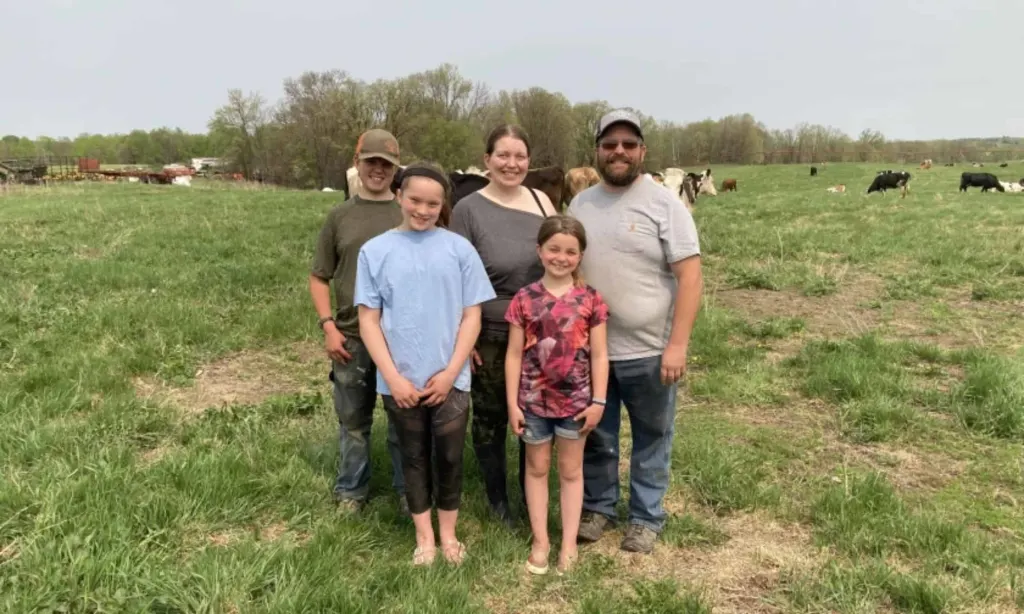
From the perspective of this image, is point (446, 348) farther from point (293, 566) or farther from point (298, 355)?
point (298, 355)

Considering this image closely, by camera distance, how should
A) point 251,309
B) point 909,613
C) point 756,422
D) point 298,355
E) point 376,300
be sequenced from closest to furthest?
point 909,613, point 376,300, point 756,422, point 298,355, point 251,309

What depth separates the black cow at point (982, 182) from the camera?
27.7 m

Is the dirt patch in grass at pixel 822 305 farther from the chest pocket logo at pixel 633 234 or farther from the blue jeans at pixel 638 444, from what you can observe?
the chest pocket logo at pixel 633 234

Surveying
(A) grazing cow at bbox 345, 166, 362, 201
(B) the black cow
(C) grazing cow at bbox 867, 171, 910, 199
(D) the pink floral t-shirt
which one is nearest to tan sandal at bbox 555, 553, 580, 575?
(D) the pink floral t-shirt

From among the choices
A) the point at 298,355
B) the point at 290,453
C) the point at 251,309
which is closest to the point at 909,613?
the point at 290,453

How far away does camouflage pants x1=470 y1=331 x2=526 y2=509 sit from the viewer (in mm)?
3072

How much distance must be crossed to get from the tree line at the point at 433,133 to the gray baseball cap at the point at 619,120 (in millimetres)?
35883

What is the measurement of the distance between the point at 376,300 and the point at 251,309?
16.6ft

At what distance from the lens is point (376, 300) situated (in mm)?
2812

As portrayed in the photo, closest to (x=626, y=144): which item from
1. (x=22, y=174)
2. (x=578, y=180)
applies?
(x=578, y=180)

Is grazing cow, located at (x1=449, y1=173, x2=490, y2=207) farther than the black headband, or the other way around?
grazing cow, located at (x1=449, y1=173, x2=490, y2=207)

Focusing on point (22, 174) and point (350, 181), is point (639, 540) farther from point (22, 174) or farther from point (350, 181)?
point (22, 174)

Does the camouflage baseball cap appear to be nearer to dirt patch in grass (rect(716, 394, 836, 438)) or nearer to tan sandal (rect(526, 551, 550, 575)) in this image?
tan sandal (rect(526, 551, 550, 575))

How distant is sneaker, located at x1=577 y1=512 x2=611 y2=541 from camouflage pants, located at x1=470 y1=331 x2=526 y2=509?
422 mm
